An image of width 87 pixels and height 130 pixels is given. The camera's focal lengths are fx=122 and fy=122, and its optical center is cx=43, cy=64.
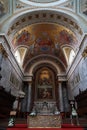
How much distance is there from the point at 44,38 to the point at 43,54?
4113 mm

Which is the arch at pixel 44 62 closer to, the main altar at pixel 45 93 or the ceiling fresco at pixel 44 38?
the main altar at pixel 45 93

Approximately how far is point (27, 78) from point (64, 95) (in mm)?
6319

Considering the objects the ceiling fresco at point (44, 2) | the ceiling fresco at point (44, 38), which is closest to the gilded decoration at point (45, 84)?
the ceiling fresco at point (44, 38)

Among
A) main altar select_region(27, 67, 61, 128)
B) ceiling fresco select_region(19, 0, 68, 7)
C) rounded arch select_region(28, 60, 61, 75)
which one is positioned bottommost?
main altar select_region(27, 67, 61, 128)

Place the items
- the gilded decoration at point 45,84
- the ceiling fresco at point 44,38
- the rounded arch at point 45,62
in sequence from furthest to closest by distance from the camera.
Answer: the rounded arch at point 45,62 < the gilded decoration at point 45,84 < the ceiling fresco at point 44,38

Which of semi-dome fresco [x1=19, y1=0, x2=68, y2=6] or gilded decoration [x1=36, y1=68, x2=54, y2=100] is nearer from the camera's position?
semi-dome fresco [x1=19, y1=0, x2=68, y2=6]

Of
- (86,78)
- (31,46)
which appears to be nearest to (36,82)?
(31,46)

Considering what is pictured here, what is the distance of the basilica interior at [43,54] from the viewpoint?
11.5m

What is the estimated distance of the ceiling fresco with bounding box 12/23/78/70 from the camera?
14.3 metres

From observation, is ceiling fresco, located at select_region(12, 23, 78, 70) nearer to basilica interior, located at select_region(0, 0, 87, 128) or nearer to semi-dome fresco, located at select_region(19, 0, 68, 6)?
basilica interior, located at select_region(0, 0, 87, 128)

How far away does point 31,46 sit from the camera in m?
17.1

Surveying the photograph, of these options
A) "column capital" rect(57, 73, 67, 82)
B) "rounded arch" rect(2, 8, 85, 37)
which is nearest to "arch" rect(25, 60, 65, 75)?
"column capital" rect(57, 73, 67, 82)

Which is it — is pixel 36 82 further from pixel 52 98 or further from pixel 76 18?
pixel 76 18

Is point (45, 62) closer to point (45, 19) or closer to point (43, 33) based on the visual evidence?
point (43, 33)
